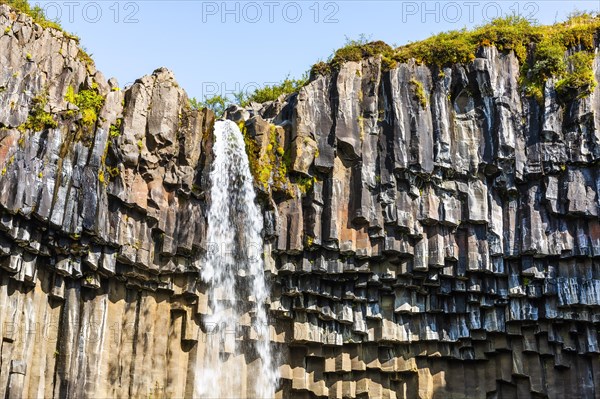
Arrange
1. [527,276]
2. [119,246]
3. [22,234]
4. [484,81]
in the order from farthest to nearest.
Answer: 1. [484,81]
2. [527,276]
3. [119,246]
4. [22,234]

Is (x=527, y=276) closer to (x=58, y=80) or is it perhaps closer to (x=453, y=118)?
(x=453, y=118)

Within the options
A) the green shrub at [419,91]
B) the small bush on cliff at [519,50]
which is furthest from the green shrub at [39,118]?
the green shrub at [419,91]

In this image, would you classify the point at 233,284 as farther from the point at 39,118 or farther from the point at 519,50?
the point at 519,50

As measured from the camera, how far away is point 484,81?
82.0ft

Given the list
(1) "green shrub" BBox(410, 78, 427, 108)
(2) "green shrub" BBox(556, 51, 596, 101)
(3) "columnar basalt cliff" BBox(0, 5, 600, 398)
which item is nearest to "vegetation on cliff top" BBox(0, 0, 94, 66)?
(3) "columnar basalt cliff" BBox(0, 5, 600, 398)

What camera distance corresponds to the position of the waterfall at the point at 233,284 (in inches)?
894

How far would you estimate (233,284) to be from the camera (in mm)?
23281

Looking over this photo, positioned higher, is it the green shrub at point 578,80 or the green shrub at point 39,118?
the green shrub at point 578,80

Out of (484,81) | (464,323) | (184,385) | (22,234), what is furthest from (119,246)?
(484,81)

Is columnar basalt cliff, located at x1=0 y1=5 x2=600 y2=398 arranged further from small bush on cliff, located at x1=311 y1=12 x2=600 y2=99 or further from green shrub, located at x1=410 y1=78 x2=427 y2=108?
small bush on cliff, located at x1=311 y1=12 x2=600 y2=99

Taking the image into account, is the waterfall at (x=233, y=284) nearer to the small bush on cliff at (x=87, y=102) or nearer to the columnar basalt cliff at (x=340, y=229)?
the columnar basalt cliff at (x=340, y=229)

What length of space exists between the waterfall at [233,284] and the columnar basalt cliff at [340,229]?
0.26 meters

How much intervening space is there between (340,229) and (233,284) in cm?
337

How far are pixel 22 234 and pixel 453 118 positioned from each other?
1280cm
